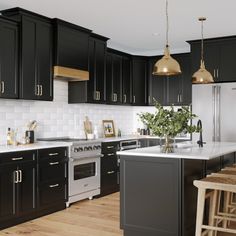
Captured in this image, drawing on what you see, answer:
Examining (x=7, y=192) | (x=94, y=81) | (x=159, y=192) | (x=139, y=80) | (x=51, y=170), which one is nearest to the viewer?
(x=159, y=192)

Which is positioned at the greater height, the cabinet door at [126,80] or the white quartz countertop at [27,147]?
the cabinet door at [126,80]

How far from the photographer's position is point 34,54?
4883 millimetres

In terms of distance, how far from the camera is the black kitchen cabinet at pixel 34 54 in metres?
4.69

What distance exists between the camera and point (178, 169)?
11.6ft

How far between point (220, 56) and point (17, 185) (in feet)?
13.5

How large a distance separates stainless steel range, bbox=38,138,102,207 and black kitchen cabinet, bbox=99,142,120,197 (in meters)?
0.16

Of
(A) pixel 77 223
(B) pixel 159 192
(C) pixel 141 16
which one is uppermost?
(C) pixel 141 16

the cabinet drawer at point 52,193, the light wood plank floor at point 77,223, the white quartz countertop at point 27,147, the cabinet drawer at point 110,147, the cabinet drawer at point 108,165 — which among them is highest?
the white quartz countertop at point 27,147

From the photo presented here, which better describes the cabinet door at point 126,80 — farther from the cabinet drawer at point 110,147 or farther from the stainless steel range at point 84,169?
the stainless steel range at point 84,169

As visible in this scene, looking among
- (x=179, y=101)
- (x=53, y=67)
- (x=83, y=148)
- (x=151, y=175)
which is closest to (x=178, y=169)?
(x=151, y=175)

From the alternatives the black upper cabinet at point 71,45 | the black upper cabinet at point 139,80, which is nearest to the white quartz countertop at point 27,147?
the black upper cabinet at point 71,45

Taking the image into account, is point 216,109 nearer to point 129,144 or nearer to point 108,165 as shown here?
point 129,144

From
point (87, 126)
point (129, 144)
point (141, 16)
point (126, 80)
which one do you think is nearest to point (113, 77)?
point (126, 80)

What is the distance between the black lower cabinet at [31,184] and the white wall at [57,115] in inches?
26.9
